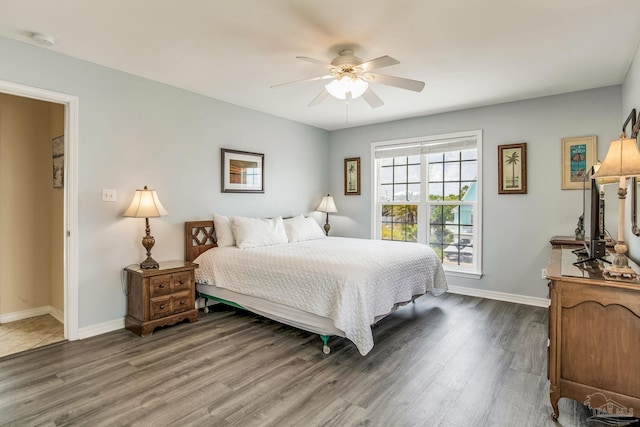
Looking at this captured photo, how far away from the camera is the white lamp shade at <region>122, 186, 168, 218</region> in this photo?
3.23 meters

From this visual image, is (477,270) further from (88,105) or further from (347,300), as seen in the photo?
(88,105)

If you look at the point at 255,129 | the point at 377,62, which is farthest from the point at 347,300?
the point at 255,129

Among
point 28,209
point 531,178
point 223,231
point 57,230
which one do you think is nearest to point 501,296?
point 531,178

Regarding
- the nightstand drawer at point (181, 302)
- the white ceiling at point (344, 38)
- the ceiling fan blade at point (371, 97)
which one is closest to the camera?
the white ceiling at point (344, 38)

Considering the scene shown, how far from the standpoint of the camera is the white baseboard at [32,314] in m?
3.52

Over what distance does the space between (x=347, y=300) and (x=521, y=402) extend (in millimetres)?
1283

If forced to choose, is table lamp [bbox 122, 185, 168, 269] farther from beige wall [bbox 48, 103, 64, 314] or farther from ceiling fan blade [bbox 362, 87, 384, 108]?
ceiling fan blade [bbox 362, 87, 384, 108]

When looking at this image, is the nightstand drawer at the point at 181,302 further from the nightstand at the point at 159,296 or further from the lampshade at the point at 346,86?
the lampshade at the point at 346,86

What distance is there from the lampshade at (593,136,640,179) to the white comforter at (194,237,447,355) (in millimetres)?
1685

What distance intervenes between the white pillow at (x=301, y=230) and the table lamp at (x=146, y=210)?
169 cm

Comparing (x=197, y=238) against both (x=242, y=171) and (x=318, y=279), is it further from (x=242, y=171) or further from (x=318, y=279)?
(x=318, y=279)

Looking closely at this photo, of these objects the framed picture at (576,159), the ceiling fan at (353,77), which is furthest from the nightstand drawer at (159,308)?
the framed picture at (576,159)

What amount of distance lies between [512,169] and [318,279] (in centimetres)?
304

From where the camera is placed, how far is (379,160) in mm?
5512
